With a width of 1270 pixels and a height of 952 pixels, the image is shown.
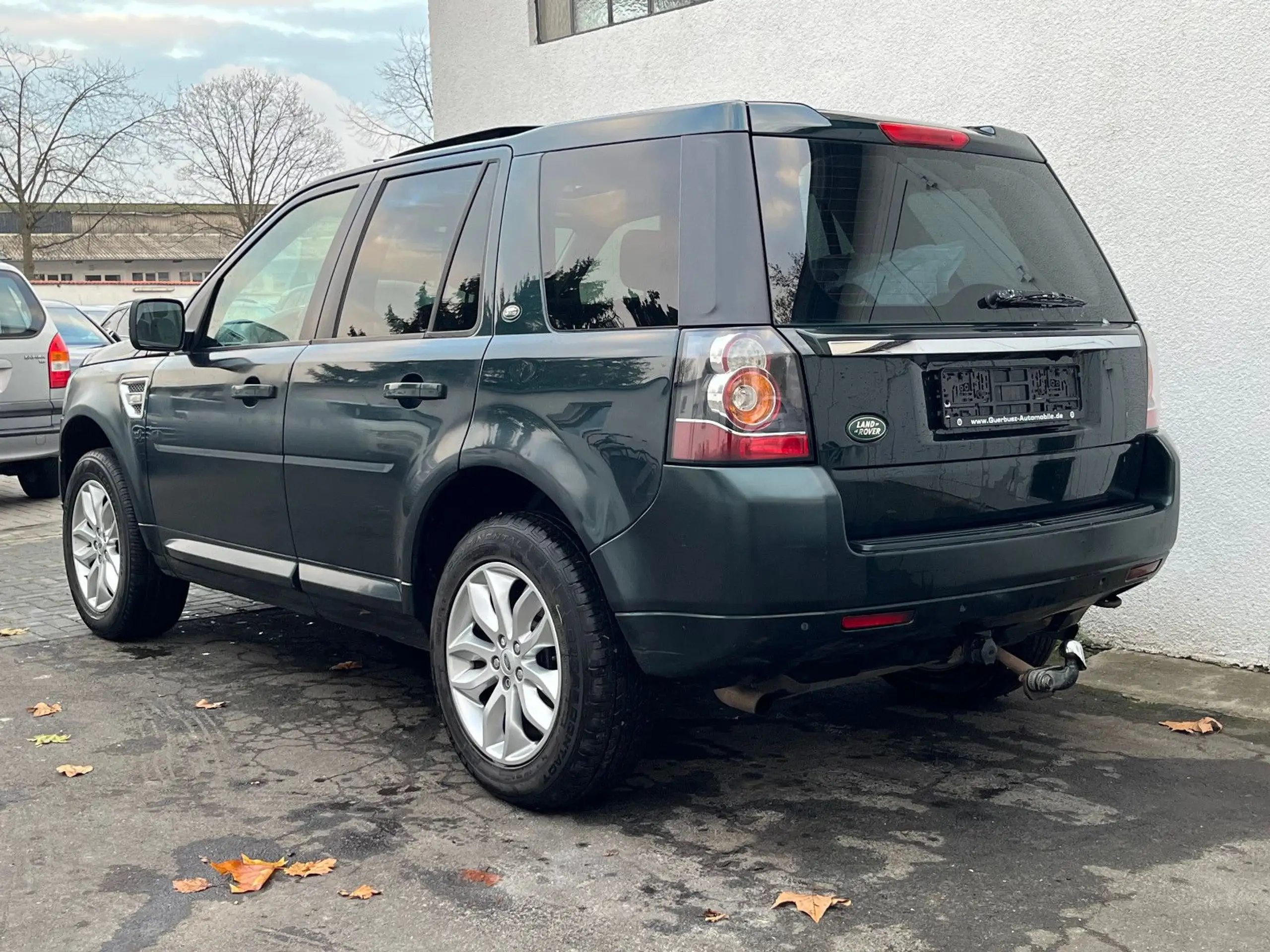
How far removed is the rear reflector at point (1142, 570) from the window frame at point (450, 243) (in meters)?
1.91

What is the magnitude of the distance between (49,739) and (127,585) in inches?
48.5

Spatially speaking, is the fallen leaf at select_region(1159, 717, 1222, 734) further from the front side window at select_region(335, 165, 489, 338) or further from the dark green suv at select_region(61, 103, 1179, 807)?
the front side window at select_region(335, 165, 489, 338)

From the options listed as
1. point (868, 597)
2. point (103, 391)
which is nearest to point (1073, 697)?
point (868, 597)

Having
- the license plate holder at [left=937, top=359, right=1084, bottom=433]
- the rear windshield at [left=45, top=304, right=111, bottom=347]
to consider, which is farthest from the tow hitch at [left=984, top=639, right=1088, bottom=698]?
the rear windshield at [left=45, top=304, right=111, bottom=347]

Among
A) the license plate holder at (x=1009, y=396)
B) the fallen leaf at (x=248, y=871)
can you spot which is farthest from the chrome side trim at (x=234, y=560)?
the license plate holder at (x=1009, y=396)

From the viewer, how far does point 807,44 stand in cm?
705

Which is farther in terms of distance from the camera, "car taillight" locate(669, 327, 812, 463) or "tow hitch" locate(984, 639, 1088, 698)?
"tow hitch" locate(984, 639, 1088, 698)

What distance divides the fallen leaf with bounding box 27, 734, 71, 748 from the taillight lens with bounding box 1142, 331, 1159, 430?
353 centimetres

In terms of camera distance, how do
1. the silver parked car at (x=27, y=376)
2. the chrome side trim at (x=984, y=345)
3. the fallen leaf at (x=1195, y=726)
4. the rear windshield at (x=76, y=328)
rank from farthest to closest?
the rear windshield at (x=76, y=328) < the silver parked car at (x=27, y=376) < the fallen leaf at (x=1195, y=726) < the chrome side trim at (x=984, y=345)

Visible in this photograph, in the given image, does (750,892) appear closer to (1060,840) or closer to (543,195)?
(1060,840)

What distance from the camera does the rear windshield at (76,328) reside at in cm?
1475

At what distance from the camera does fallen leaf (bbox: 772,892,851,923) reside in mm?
3174

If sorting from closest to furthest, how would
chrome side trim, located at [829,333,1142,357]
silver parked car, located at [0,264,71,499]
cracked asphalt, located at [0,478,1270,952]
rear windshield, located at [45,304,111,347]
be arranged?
1. cracked asphalt, located at [0,478,1270,952]
2. chrome side trim, located at [829,333,1142,357]
3. silver parked car, located at [0,264,71,499]
4. rear windshield, located at [45,304,111,347]

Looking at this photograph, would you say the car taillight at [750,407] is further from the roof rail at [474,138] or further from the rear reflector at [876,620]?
the roof rail at [474,138]
